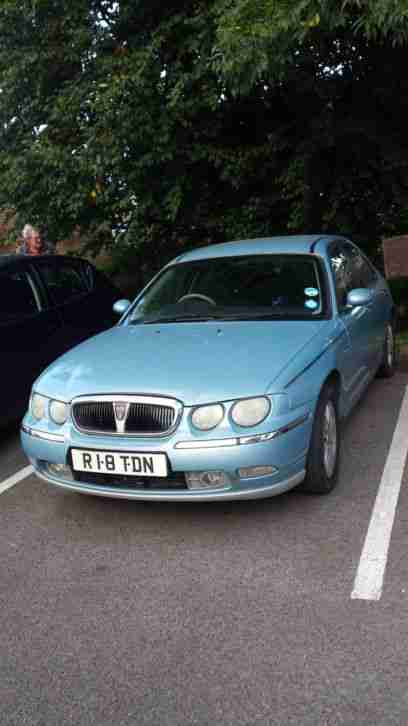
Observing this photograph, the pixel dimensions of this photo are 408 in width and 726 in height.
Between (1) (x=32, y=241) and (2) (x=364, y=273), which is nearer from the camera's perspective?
(2) (x=364, y=273)

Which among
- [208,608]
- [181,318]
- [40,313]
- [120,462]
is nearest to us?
[208,608]

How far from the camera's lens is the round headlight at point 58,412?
3971 mm

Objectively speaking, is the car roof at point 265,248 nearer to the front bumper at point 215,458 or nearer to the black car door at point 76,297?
the black car door at point 76,297

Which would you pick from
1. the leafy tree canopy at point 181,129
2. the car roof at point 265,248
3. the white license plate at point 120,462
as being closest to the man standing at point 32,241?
the leafy tree canopy at point 181,129

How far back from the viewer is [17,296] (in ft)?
19.7

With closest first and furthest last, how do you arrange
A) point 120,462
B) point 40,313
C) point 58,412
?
point 120,462, point 58,412, point 40,313

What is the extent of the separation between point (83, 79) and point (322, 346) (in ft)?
18.4

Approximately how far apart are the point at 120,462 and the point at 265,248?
7.64 ft

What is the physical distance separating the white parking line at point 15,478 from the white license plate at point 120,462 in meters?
1.17

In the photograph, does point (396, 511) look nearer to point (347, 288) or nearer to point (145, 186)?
point (347, 288)

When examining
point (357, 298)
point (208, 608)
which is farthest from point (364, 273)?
point (208, 608)

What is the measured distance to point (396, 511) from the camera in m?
3.94

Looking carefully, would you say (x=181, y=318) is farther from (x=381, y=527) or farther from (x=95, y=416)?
(x=381, y=527)

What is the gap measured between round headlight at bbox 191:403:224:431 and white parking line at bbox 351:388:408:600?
95cm
